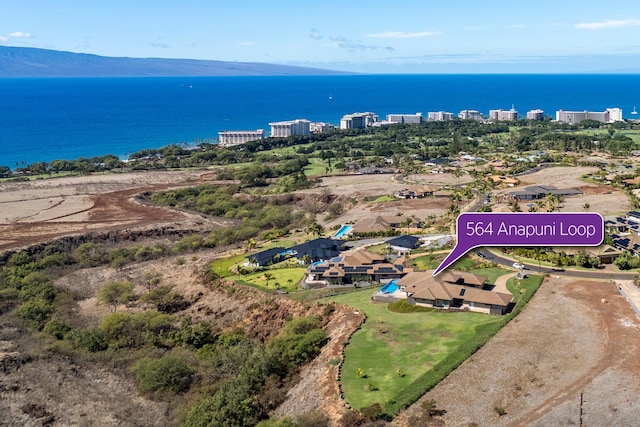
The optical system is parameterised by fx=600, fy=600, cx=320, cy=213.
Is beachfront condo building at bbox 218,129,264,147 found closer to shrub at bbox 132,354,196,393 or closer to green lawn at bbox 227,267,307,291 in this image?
green lawn at bbox 227,267,307,291

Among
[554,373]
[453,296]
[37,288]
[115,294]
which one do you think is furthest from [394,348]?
[37,288]

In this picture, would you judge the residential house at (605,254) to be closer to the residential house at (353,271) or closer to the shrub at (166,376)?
the residential house at (353,271)

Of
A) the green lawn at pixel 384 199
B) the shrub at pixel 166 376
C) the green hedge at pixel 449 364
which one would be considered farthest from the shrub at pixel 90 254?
the green hedge at pixel 449 364

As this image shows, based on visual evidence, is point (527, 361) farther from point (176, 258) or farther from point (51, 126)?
point (51, 126)

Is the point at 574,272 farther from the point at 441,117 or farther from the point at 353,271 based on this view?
the point at 441,117

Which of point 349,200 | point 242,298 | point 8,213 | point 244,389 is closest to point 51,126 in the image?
point 8,213

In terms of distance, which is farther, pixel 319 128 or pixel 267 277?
pixel 319 128
